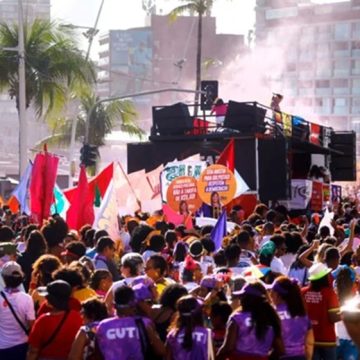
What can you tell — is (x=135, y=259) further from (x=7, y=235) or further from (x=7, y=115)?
(x=7, y=115)

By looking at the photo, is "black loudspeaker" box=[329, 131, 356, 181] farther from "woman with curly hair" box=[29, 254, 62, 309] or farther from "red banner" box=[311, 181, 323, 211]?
"woman with curly hair" box=[29, 254, 62, 309]

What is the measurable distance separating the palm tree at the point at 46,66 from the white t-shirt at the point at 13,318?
22447mm

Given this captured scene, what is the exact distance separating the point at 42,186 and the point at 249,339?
8.80m

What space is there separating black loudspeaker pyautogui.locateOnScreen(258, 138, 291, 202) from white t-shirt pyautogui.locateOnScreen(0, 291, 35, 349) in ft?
52.8

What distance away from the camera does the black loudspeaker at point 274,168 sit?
25.3 meters

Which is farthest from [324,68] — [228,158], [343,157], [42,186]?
[42,186]

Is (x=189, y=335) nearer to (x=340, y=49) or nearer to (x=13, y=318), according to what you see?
(x=13, y=318)

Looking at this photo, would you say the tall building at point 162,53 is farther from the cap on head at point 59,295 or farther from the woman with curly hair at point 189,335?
the woman with curly hair at point 189,335

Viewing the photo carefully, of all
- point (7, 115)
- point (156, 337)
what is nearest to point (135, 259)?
point (156, 337)

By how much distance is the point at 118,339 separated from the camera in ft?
27.1

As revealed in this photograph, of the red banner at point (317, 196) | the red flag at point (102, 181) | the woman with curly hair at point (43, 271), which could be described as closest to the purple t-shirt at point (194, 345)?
the woman with curly hair at point (43, 271)

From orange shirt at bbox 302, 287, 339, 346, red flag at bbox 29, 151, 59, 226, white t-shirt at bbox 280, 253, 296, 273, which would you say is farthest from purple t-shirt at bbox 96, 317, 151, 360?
red flag at bbox 29, 151, 59, 226

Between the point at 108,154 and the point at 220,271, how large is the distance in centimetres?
9036

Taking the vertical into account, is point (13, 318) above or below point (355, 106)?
below
